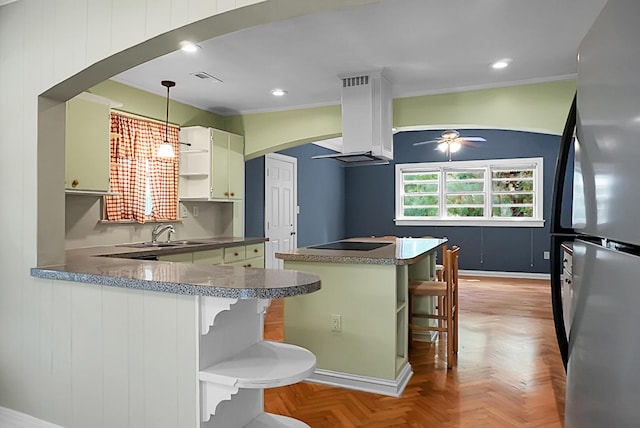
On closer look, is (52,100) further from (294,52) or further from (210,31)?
(294,52)

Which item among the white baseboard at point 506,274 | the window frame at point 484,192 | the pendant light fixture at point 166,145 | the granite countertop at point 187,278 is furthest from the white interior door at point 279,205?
the granite countertop at point 187,278

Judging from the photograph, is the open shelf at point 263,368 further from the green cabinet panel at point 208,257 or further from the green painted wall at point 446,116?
the green painted wall at point 446,116

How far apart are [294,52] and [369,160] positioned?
1307mm

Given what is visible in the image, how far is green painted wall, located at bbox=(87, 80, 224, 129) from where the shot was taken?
12.8 ft

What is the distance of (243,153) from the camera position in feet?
17.2

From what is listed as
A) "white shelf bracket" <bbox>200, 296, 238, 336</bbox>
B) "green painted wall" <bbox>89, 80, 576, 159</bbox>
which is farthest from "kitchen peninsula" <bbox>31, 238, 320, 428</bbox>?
"green painted wall" <bbox>89, 80, 576, 159</bbox>

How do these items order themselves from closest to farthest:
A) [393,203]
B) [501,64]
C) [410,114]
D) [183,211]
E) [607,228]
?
1. [607,228]
2. [501,64]
3. [410,114]
4. [183,211]
5. [393,203]

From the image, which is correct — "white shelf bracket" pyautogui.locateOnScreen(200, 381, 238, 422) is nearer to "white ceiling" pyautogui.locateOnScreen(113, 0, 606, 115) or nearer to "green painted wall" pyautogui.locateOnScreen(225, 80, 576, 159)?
"white ceiling" pyautogui.locateOnScreen(113, 0, 606, 115)

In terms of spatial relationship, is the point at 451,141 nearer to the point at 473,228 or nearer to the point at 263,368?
the point at 473,228

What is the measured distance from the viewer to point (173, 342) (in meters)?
1.81

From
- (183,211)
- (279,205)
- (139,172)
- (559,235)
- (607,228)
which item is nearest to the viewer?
(607,228)

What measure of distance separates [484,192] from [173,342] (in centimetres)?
736

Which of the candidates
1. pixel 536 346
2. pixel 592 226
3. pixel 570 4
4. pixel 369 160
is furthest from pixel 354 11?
pixel 536 346

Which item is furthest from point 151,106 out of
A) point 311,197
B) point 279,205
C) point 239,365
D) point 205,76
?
point 311,197
